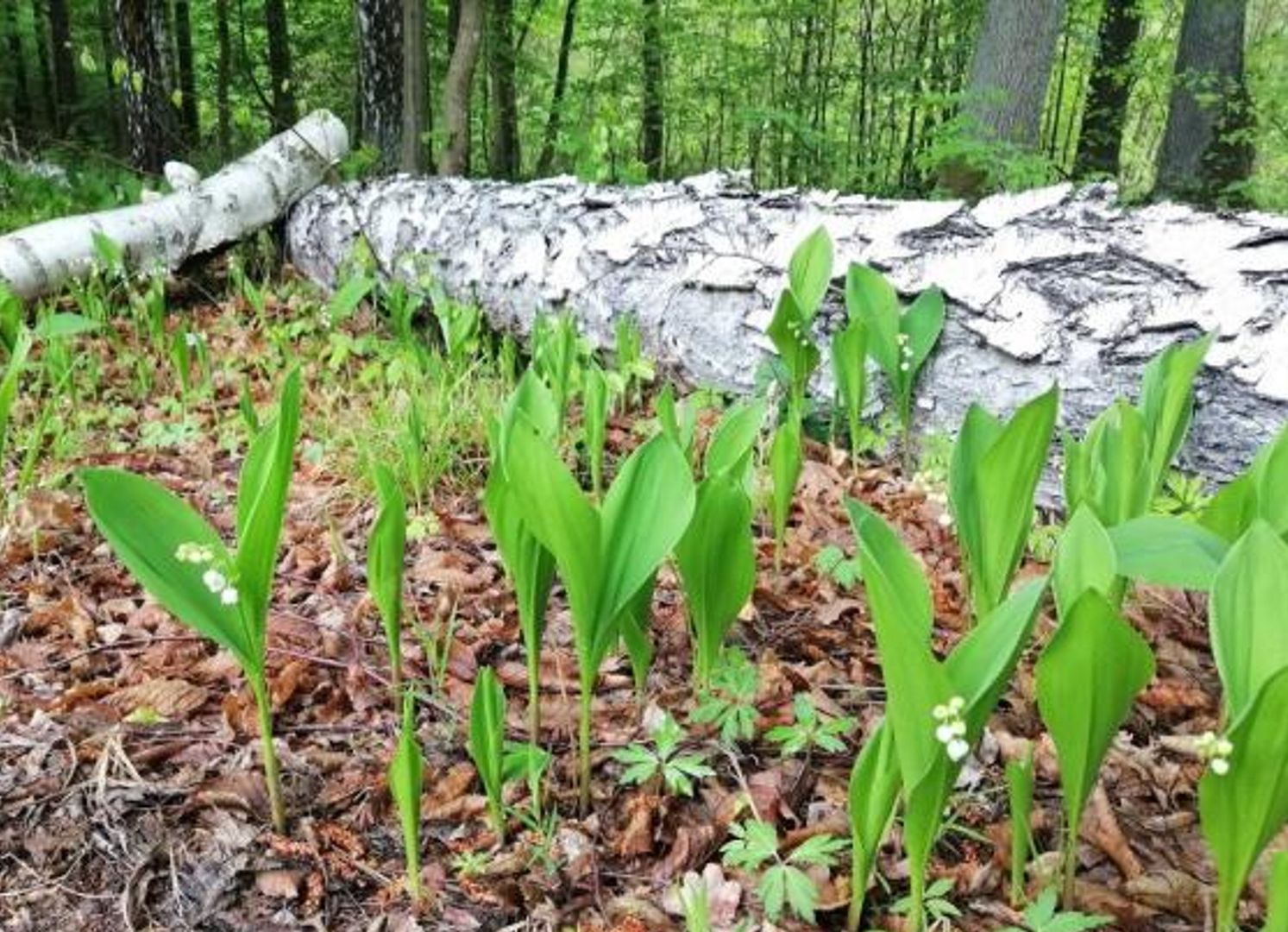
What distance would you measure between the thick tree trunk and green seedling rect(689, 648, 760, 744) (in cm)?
126

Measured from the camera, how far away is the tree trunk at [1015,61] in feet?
20.1

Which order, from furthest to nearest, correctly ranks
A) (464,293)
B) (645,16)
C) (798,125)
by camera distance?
(645,16) < (798,125) < (464,293)

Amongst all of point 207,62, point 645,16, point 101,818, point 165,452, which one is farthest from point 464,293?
point 207,62

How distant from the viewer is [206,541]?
1.34 meters

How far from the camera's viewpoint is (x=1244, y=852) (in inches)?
43.6

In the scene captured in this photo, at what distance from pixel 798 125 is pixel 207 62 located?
10.1 meters

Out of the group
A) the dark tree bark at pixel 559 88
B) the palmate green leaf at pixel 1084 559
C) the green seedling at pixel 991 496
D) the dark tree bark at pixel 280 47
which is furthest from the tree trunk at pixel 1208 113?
the dark tree bark at pixel 280 47

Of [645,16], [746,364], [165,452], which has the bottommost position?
[165,452]

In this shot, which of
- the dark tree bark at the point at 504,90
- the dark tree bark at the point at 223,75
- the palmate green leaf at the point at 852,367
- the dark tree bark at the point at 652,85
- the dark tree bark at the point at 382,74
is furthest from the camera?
the dark tree bark at the point at 504,90

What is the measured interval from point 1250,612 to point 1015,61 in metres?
5.88

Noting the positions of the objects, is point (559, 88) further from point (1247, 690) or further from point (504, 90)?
point (1247, 690)

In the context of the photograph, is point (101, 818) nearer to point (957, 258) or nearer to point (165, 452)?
point (165, 452)

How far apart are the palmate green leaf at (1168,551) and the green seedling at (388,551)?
0.99m

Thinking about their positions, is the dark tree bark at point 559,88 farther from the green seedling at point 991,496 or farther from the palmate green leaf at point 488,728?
the palmate green leaf at point 488,728
